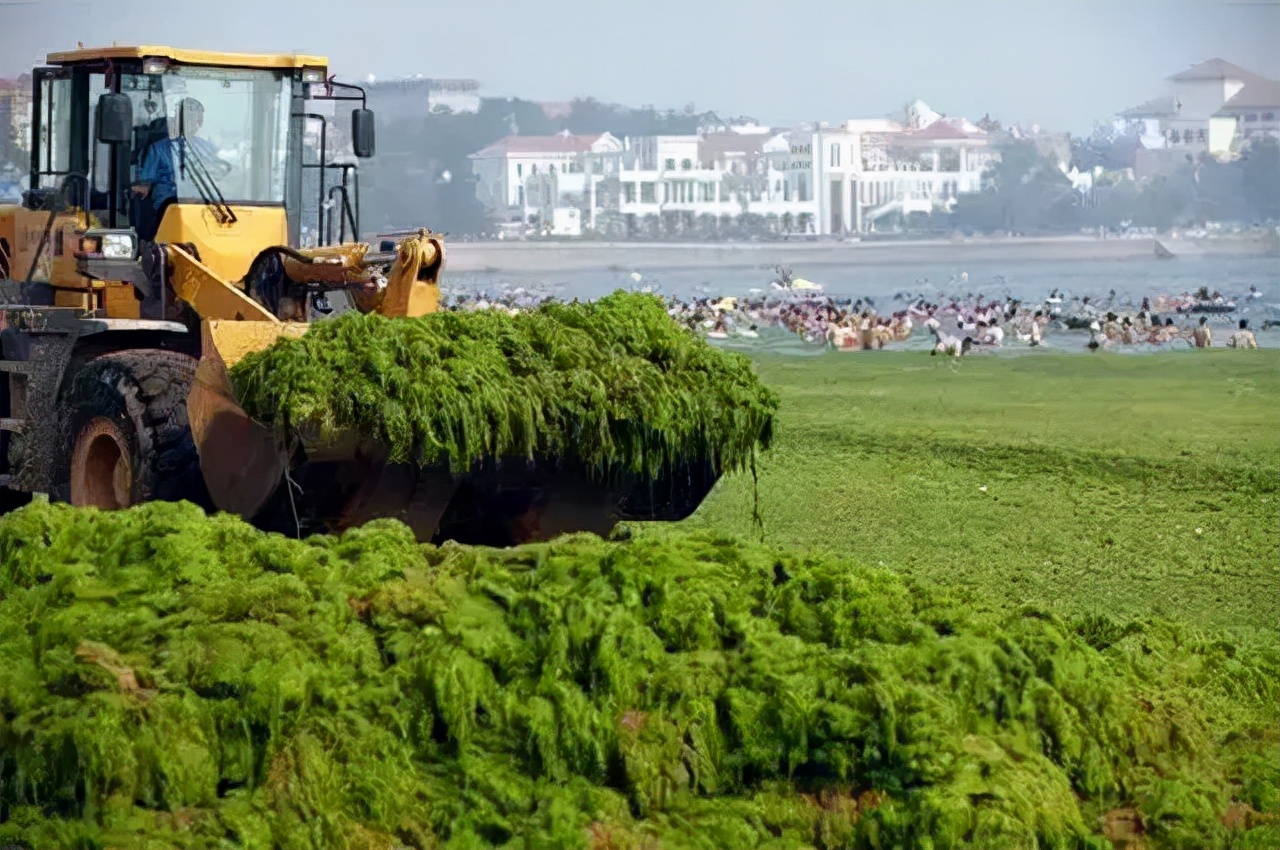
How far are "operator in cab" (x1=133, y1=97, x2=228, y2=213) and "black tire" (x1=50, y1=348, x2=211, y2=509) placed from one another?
2.97 ft

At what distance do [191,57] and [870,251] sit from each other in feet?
54.7

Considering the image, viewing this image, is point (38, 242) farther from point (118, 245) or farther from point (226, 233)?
point (226, 233)

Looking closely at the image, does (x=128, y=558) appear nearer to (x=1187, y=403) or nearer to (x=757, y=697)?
(x=757, y=697)

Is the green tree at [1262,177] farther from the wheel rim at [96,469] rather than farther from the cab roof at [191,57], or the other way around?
the wheel rim at [96,469]

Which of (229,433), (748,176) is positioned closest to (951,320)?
(748,176)

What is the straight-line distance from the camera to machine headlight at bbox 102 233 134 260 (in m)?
8.44

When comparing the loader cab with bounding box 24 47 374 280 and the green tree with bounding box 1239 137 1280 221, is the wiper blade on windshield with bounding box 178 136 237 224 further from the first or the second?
the green tree with bounding box 1239 137 1280 221

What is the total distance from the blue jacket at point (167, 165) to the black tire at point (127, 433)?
897 mm

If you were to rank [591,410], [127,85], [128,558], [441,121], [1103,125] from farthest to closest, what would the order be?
[1103,125] → [441,121] → [127,85] → [591,410] → [128,558]

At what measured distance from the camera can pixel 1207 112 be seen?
1895 cm

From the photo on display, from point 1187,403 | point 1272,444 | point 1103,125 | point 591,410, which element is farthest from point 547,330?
point 1103,125

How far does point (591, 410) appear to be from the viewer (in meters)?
7.11

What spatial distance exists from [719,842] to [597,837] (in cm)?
30

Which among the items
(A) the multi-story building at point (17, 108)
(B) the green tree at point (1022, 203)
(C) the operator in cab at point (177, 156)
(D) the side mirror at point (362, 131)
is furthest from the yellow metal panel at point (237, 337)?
(B) the green tree at point (1022, 203)
